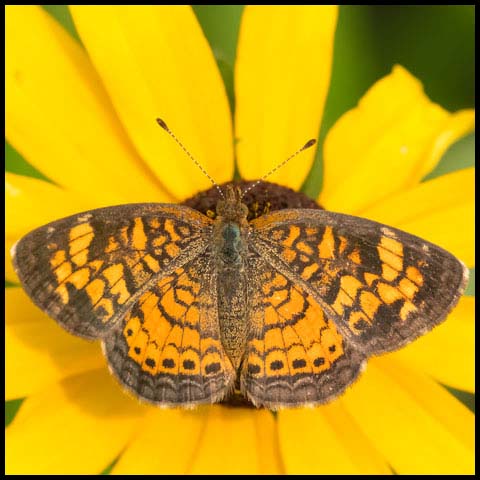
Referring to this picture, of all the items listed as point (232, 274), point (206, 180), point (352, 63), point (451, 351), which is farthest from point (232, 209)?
point (352, 63)

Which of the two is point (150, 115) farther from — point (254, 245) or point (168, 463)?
point (168, 463)

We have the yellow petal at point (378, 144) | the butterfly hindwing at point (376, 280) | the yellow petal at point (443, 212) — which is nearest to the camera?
the butterfly hindwing at point (376, 280)

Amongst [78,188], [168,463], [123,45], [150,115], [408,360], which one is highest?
[123,45]

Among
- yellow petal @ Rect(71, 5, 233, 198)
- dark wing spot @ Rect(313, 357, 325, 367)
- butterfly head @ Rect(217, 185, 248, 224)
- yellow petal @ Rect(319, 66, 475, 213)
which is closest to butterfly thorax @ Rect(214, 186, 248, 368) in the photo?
butterfly head @ Rect(217, 185, 248, 224)

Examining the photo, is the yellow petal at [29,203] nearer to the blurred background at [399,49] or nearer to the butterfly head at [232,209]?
the butterfly head at [232,209]

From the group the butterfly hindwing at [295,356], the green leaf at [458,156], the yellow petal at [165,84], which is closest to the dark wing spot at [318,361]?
the butterfly hindwing at [295,356]

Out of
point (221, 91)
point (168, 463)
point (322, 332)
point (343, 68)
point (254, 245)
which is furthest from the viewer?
point (343, 68)

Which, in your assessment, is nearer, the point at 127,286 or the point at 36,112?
the point at 127,286

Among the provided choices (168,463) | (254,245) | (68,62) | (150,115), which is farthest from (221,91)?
(168,463)
